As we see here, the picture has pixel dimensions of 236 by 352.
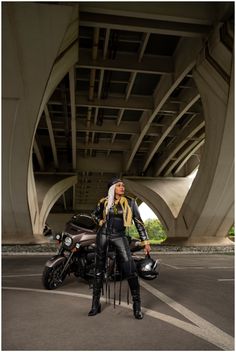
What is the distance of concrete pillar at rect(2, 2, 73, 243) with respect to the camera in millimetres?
11016

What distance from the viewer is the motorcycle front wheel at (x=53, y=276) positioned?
6008mm

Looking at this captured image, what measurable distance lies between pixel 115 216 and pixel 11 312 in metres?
1.91

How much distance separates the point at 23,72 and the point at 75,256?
935 cm

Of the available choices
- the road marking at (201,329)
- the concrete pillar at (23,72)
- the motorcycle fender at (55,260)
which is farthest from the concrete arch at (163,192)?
the road marking at (201,329)

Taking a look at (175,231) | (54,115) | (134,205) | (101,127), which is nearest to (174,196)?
(175,231)

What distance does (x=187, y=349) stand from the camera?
3355mm

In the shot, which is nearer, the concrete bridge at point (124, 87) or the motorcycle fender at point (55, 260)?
the motorcycle fender at point (55, 260)

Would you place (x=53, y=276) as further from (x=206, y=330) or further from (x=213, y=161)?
(x=213, y=161)

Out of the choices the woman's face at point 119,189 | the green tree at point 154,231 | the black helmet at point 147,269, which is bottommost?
the green tree at point 154,231

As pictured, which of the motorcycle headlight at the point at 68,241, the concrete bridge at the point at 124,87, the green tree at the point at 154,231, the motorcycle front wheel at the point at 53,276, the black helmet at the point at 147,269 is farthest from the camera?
the green tree at the point at 154,231

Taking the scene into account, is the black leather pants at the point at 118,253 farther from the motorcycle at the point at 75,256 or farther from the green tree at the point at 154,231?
the green tree at the point at 154,231

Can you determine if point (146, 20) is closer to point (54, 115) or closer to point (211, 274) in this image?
point (211, 274)

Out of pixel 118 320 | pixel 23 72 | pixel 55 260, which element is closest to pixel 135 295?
pixel 118 320

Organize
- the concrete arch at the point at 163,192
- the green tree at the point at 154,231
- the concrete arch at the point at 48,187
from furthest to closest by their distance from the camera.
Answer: the green tree at the point at 154,231, the concrete arch at the point at 163,192, the concrete arch at the point at 48,187
